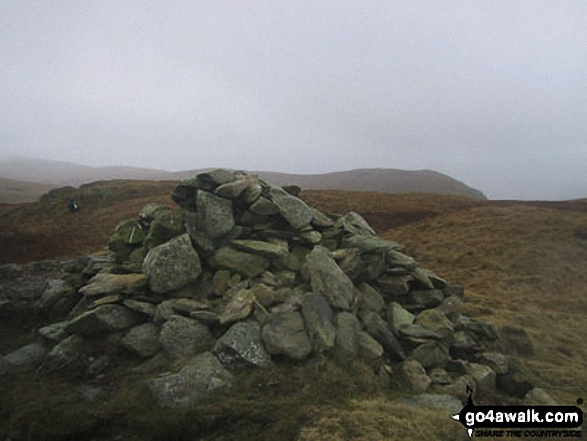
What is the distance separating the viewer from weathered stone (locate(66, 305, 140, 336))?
36.0 ft

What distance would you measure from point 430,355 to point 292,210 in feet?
23.1

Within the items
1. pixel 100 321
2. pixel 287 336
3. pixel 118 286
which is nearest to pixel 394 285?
pixel 287 336

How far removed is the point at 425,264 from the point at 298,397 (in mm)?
26283

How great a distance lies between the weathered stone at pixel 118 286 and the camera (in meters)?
12.0

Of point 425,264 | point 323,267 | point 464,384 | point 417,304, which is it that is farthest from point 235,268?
point 425,264

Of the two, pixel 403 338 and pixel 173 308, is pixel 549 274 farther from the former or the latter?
pixel 173 308

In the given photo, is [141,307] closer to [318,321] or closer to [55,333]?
[55,333]

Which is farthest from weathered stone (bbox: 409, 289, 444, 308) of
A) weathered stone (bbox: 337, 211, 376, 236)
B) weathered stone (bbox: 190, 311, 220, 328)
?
weathered stone (bbox: 190, 311, 220, 328)

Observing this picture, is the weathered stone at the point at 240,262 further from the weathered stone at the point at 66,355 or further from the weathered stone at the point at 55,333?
the weathered stone at the point at 55,333

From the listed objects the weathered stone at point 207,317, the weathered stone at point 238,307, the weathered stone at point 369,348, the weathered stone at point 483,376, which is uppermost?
the weathered stone at point 238,307

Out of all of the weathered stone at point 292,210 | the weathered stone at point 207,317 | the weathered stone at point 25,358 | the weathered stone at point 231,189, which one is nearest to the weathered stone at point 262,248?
the weathered stone at point 292,210

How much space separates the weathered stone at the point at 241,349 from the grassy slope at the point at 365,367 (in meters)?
0.47

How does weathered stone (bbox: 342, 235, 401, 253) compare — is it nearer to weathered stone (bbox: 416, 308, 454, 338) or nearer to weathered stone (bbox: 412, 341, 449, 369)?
weathered stone (bbox: 416, 308, 454, 338)

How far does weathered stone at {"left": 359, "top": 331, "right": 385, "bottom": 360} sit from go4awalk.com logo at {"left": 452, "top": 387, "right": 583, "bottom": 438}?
255cm
